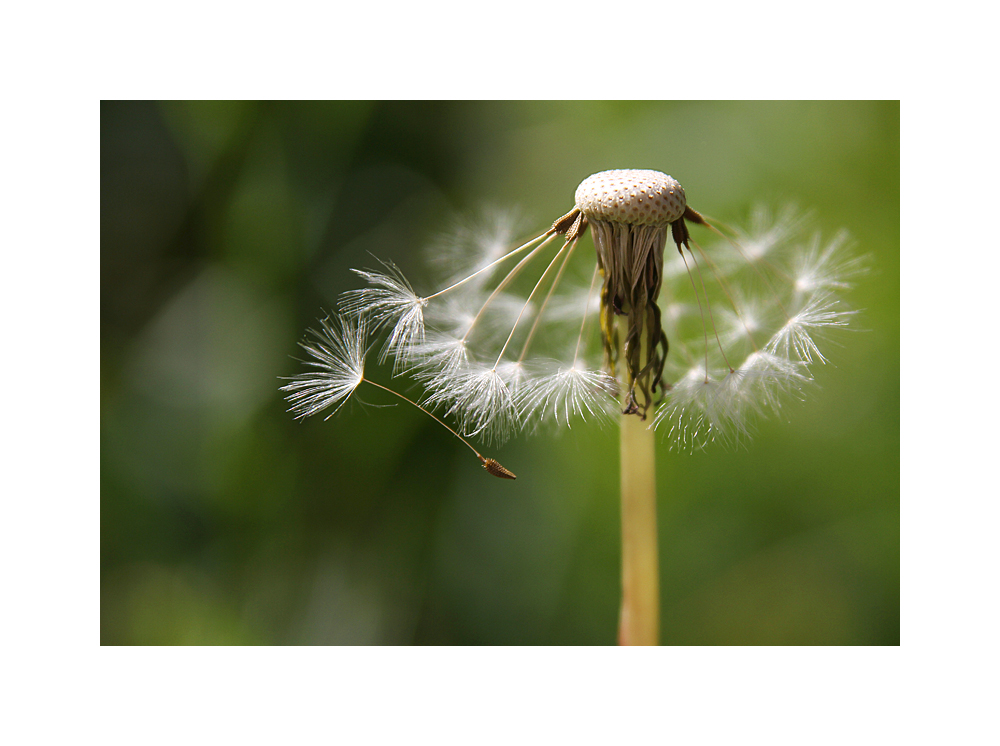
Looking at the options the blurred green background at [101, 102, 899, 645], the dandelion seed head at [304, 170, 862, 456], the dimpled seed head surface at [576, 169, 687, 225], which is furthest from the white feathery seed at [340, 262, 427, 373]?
the blurred green background at [101, 102, 899, 645]

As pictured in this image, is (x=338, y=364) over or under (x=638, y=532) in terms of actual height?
over

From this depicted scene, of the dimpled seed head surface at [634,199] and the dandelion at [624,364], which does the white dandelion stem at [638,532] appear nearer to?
the dandelion at [624,364]

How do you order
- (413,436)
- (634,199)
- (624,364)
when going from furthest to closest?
(413,436), (624,364), (634,199)

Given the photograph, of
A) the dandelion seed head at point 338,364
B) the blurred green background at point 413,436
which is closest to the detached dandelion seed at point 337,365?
the dandelion seed head at point 338,364

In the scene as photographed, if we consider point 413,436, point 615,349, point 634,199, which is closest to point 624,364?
point 615,349

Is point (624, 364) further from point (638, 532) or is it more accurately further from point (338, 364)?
point (338, 364)

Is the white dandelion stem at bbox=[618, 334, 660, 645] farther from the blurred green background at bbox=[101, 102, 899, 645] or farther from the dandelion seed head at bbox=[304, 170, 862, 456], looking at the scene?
the blurred green background at bbox=[101, 102, 899, 645]

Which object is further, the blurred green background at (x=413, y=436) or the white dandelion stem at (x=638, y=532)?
the blurred green background at (x=413, y=436)
